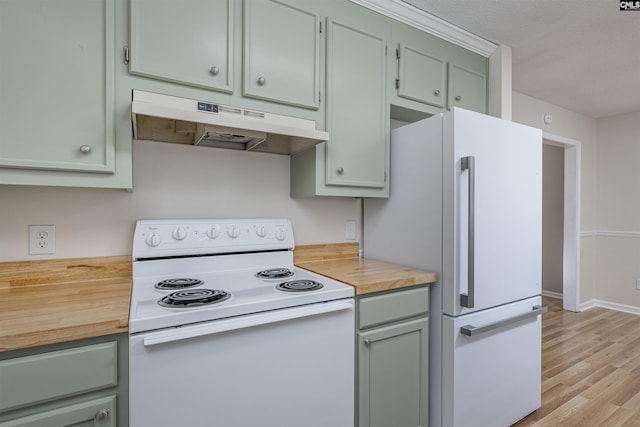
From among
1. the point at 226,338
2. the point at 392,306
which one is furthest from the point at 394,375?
the point at 226,338

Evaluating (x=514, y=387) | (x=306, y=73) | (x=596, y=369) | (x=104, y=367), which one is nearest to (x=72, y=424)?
(x=104, y=367)

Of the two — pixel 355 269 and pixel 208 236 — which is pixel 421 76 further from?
pixel 208 236

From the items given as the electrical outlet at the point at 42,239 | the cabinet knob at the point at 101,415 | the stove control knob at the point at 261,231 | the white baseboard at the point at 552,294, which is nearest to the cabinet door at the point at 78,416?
A: the cabinet knob at the point at 101,415

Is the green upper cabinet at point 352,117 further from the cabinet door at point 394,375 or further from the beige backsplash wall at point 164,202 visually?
the cabinet door at point 394,375

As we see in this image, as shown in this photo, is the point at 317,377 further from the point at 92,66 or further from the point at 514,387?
the point at 92,66

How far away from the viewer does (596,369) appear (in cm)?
260

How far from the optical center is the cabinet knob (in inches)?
38.8

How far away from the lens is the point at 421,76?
2105 mm

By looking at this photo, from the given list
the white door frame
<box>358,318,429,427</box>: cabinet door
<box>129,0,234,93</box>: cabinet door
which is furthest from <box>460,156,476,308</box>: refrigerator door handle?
the white door frame

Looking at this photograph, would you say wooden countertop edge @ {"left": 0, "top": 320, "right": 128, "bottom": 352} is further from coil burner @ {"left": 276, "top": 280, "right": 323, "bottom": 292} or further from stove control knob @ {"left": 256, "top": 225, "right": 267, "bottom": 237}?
stove control knob @ {"left": 256, "top": 225, "right": 267, "bottom": 237}

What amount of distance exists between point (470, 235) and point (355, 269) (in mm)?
605

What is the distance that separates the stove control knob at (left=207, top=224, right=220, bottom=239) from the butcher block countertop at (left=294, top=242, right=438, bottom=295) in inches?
19.7

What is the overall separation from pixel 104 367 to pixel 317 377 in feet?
2.46

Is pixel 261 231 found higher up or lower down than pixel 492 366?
higher up
